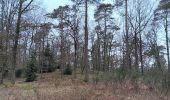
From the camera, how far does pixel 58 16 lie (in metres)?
50.5

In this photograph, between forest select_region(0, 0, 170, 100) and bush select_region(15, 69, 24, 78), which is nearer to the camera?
forest select_region(0, 0, 170, 100)

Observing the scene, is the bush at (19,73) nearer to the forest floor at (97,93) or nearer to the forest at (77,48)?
the forest at (77,48)

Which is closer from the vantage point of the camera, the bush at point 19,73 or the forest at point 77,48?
the forest at point 77,48

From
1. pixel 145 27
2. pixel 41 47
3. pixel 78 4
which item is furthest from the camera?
pixel 41 47

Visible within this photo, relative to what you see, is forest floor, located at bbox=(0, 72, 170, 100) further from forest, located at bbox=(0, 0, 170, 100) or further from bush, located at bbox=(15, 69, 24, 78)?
bush, located at bbox=(15, 69, 24, 78)

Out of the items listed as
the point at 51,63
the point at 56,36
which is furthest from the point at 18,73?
the point at 56,36

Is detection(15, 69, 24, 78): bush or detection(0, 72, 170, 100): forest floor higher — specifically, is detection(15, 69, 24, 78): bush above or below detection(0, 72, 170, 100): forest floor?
above

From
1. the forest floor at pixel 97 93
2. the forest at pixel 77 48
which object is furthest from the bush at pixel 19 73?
the forest floor at pixel 97 93

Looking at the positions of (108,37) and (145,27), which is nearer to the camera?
(145,27)

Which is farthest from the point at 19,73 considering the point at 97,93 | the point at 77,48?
the point at 97,93

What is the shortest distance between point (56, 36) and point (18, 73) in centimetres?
1037

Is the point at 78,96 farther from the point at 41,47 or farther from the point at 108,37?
the point at 41,47

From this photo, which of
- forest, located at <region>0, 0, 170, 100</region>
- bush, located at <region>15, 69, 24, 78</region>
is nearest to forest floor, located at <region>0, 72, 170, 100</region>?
forest, located at <region>0, 0, 170, 100</region>

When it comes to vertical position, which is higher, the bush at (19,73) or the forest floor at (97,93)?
the bush at (19,73)
